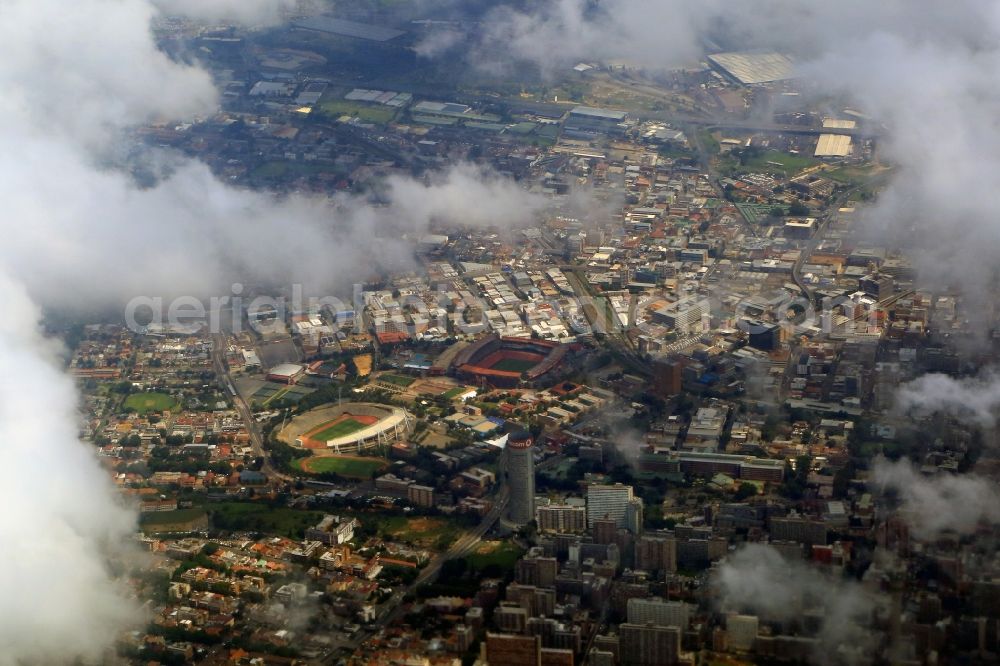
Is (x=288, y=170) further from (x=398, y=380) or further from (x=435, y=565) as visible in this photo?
(x=435, y=565)

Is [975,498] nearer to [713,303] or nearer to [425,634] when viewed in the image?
[425,634]

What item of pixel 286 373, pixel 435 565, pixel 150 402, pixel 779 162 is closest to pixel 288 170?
pixel 286 373

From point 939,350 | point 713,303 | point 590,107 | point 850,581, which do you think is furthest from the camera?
point 590,107

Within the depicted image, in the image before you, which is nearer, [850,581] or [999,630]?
[999,630]

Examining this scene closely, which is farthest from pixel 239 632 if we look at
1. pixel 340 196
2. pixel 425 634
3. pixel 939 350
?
pixel 340 196

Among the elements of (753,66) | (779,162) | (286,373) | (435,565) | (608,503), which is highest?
(753,66)

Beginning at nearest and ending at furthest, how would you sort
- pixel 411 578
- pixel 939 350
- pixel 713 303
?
pixel 411 578 → pixel 939 350 → pixel 713 303

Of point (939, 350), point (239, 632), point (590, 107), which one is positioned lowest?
point (239, 632)

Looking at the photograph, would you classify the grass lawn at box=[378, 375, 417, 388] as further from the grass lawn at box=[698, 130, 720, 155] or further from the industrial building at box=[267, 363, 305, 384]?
the grass lawn at box=[698, 130, 720, 155]
